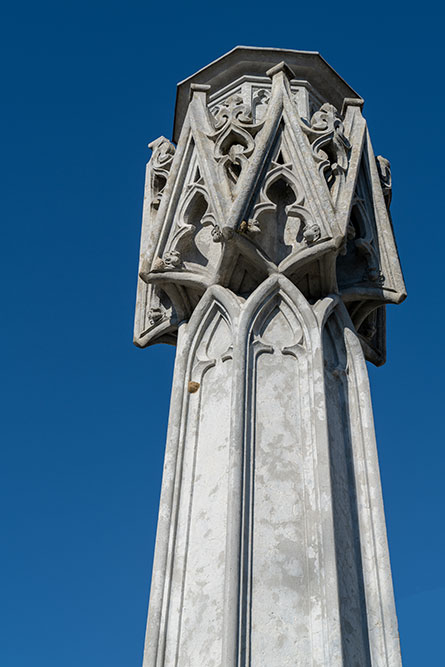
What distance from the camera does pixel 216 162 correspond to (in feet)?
25.7

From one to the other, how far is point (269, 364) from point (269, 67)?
12.5 feet

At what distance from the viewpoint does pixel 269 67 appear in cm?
916

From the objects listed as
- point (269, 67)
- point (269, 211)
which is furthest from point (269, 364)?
point (269, 67)

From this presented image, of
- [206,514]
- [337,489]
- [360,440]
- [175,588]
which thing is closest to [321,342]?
[360,440]

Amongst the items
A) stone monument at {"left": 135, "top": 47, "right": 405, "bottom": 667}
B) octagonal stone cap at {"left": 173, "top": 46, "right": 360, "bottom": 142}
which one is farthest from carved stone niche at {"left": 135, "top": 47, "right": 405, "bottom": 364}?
octagonal stone cap at {"left": 173, "top": 46, "right": 360, "bottom": 142}

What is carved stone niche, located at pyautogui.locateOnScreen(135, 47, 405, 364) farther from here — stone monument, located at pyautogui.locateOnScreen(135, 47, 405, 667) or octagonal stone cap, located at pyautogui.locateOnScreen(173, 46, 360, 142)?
octagonal stone cap, located at pyautogui.locateOnScreen(173, 46, 360, 142)

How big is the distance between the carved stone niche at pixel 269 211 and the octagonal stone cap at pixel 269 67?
27 cm

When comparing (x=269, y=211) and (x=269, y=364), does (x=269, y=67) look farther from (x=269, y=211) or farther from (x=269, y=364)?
(x=269, y=364)

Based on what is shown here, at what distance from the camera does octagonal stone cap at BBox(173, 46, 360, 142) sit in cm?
912

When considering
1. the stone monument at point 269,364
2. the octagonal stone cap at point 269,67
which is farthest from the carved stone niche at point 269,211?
the octagonal stone cap at point 269,67

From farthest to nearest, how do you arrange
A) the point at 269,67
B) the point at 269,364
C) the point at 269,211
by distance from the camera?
1. the point at 269,67
2. the point at 269,211
3. the point at 269,364

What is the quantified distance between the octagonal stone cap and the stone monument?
0.7 inches

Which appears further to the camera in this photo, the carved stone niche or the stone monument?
the carved stone niche

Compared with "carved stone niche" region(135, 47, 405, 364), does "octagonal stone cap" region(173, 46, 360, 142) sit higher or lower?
higher
